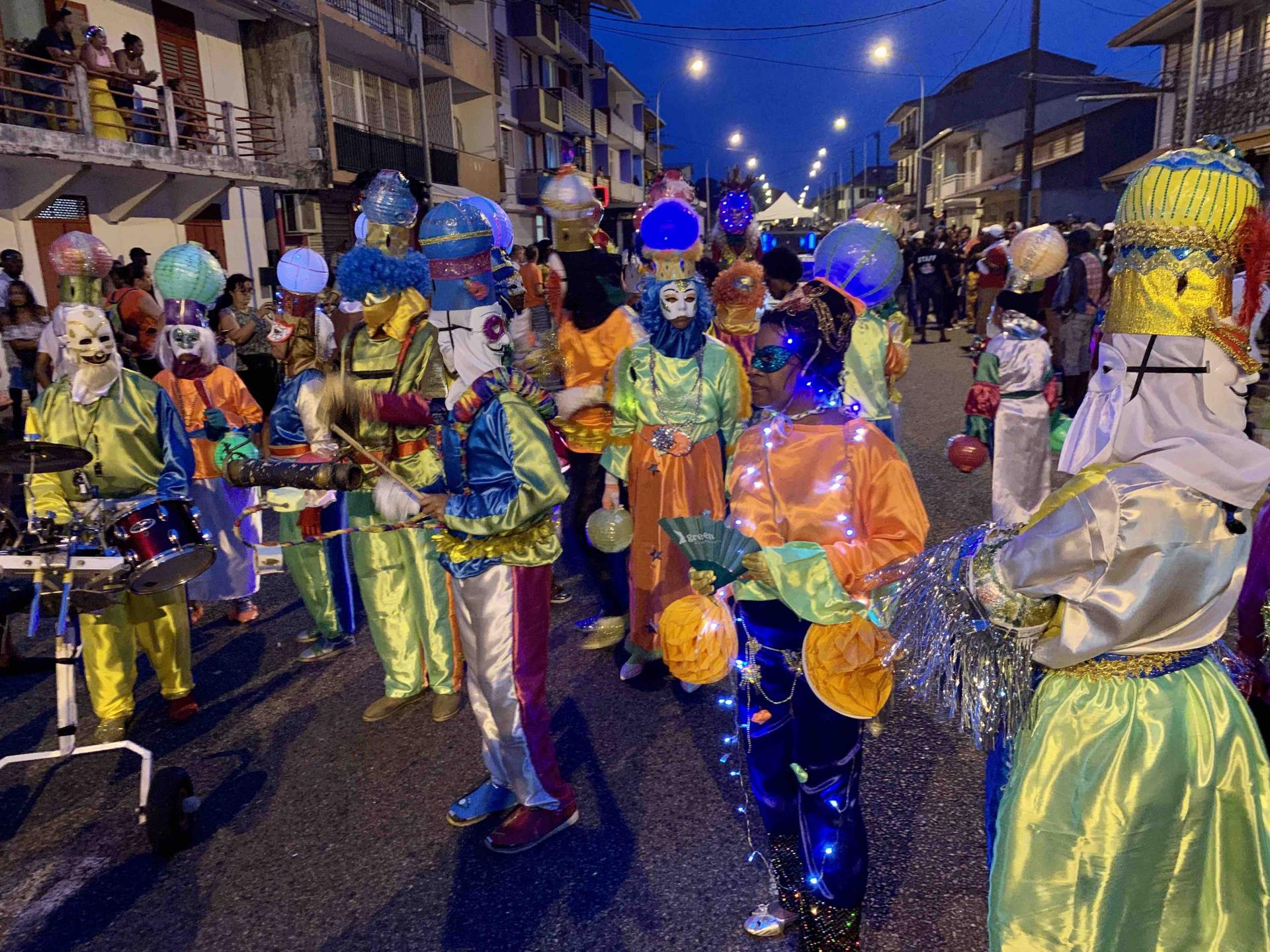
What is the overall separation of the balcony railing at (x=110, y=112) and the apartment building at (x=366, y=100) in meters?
1.36

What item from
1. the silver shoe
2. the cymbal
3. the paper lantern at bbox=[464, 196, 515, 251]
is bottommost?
the silver shoe

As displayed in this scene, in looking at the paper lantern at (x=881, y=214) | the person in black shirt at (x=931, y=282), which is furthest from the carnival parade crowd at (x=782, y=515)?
the person in black shirt at (x=931, y=282)

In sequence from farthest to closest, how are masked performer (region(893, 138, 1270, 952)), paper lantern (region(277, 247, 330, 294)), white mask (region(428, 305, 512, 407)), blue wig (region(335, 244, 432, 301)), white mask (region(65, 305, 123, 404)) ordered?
paper lantern (region(277, 247, 330, 294)) → white mask (region(65, 305, 123, 404)) → blue wig (region(335, 244, 432, 301)) → white mask (region(428, 305, 512, 407)) → masked performer (region(893, 138, 1270, 952))

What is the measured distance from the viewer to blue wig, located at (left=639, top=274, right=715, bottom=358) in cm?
478

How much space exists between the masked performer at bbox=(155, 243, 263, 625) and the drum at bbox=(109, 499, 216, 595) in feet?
6.25

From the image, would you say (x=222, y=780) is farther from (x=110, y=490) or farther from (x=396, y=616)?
(x=110, y=490)

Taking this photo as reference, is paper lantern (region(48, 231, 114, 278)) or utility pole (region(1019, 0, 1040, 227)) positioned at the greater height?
utility pole (region(1019, 0, 1040, 227))

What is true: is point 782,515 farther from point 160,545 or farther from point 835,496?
point 160,545

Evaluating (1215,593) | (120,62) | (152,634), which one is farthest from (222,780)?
(120,62)

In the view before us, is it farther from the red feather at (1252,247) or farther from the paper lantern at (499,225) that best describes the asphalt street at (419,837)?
the paper lantern at (499,225)

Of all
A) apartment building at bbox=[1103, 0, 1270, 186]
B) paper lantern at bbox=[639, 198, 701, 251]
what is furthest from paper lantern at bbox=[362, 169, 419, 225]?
apartment building at bbox=[1103, 0, 1270, 186]

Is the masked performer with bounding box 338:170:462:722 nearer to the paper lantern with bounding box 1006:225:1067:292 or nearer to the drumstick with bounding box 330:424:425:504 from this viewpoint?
the drumstick with bounding box 330:424:425:504

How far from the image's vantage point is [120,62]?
1338 cm

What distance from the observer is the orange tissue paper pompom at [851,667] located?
2463 millimetres
